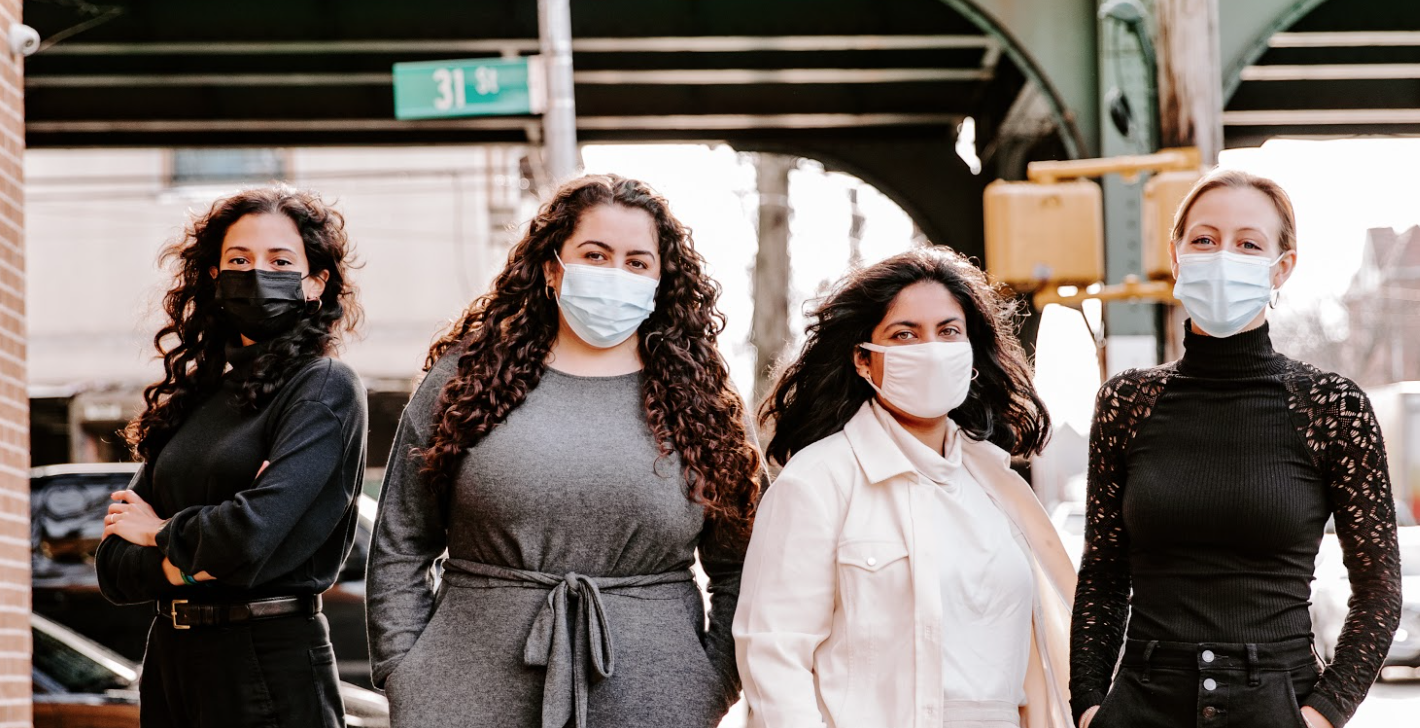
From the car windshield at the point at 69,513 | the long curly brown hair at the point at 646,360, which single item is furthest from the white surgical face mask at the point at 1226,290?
the car windshield at the point at 69,513

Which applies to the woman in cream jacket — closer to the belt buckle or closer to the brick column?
the belt buckle

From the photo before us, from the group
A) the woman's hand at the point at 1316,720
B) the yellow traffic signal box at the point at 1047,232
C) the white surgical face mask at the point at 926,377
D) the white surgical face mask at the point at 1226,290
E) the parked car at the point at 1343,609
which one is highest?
the yellow traffic signal box at the point at 1047,232

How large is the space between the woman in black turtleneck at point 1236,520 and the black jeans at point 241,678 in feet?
6.25

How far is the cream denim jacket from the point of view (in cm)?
353

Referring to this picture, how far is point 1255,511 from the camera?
359 cm

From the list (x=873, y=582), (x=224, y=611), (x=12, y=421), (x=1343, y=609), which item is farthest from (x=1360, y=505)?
(x=1343, y=609)

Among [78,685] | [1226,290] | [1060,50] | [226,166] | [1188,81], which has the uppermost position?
[226,166]

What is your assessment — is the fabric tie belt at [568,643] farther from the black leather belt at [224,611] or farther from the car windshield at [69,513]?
the car windshield at [69,513]

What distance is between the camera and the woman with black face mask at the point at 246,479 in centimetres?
388

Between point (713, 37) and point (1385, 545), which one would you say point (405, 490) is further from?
point (713, 37)

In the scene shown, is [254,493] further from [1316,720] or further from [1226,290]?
[1316,720]

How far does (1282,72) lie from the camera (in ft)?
52.7

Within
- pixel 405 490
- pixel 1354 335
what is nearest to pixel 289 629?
pixel 405 490

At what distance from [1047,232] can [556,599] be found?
19.7 ft
